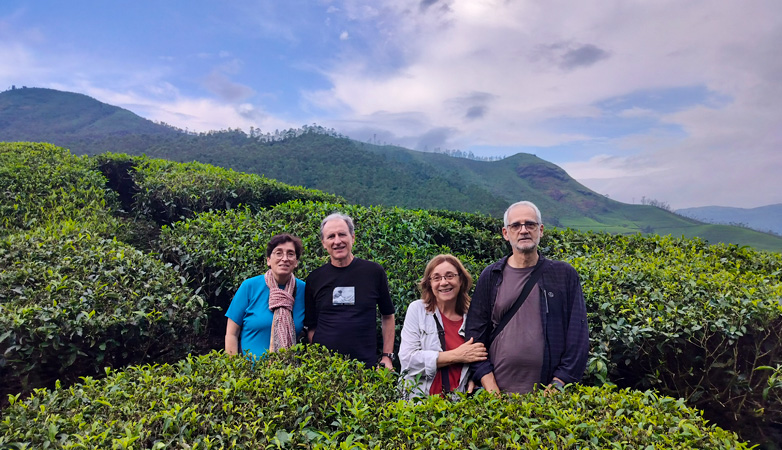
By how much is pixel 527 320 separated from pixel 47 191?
7.49 metres

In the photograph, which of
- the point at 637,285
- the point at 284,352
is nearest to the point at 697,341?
the point at 637,285

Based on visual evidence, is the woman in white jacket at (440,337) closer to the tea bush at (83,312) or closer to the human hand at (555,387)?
the human hand at (555,387)

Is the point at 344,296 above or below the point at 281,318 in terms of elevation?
above

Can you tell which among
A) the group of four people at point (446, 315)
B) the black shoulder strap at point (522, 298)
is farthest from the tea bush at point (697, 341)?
the black shoulder strap at point (522, 298)

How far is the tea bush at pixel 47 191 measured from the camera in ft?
20.4

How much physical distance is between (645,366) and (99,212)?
7.47 meters

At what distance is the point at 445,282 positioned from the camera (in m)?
3.15

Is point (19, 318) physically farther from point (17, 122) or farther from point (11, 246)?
point (17, 122)

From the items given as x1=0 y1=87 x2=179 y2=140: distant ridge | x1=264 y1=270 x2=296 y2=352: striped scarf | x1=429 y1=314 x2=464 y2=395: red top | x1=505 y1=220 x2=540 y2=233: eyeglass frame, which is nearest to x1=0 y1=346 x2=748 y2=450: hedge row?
x1=429 y1=314 x2=464 y2=395: red top

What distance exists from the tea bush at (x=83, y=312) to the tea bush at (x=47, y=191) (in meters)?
1.34

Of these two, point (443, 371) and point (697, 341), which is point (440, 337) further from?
point (697, 341)

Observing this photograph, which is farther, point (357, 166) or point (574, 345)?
point (357, 166)

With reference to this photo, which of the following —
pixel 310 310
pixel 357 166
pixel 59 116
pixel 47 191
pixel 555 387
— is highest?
pixel 59 116

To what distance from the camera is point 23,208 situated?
20.6 ft
